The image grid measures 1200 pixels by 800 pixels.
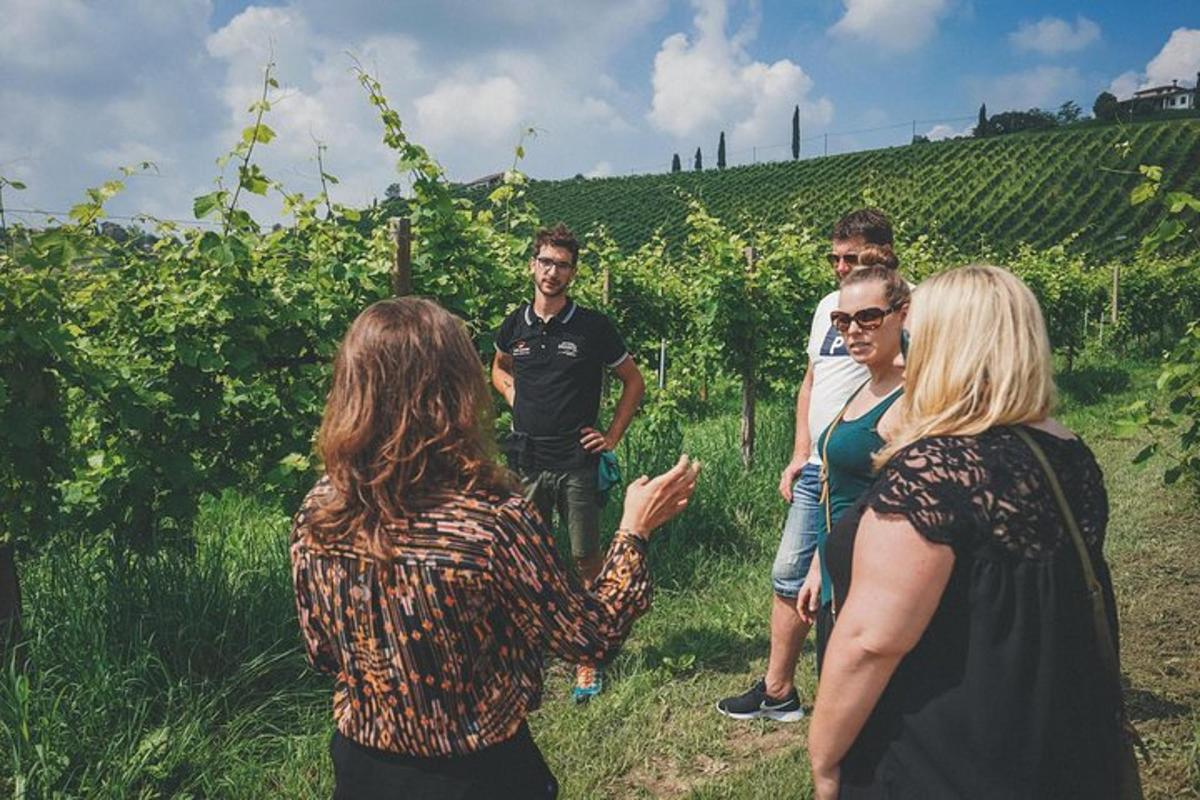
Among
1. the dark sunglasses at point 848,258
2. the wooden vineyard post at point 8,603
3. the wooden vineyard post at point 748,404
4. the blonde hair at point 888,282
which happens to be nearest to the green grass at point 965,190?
the wooden vineyard post at point 748,404

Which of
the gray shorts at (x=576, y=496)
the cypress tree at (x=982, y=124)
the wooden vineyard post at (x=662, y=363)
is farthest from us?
the cypress tree at (x=982, y=124)

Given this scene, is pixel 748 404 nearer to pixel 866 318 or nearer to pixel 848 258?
pixel 848 258

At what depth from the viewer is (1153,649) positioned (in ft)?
13.8

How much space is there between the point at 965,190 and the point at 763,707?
6076 centimetres

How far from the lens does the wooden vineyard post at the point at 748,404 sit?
271 inches

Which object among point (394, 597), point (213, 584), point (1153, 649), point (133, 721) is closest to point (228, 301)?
point (213, 584)

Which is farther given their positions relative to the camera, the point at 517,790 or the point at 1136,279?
the point at 1136,279

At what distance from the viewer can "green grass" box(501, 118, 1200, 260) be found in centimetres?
4894

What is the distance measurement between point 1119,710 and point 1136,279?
2291 centimetres

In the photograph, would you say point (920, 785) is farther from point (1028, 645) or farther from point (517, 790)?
point (517, 790)

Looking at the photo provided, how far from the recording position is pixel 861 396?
2652 millimetres

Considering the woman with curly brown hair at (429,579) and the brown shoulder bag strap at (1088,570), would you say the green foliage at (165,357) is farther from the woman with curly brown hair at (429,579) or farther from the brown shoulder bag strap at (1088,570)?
the brown shoulder bag strap at (1088,570)

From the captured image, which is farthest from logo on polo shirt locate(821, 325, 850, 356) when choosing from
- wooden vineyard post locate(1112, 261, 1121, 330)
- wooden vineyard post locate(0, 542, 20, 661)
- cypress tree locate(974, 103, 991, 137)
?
cypress tree locate(974, 103, 991, 137)

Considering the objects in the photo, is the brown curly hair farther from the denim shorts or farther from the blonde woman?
the denim shorts
